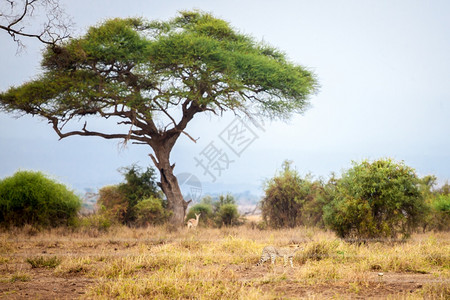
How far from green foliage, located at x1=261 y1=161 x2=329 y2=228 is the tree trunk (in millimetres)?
3878

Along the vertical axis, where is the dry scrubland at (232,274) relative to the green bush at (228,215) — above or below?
below

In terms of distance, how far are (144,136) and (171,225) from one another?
15.6ft

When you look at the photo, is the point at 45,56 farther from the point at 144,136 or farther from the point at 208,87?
the point at 208,87

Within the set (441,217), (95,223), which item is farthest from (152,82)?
(441,217)

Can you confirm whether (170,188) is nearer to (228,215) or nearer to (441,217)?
(228,215)

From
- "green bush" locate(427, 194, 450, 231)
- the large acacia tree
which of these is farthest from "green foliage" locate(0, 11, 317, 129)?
"green bush" locate(427, 194, 450, 231)

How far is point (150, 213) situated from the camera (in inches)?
798

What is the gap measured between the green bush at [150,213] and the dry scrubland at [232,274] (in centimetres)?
753

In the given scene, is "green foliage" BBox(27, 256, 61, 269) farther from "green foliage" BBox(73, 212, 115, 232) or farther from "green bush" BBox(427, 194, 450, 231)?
"green bush" BBox(427, 194, 450, 231)

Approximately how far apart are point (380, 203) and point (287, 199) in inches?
312

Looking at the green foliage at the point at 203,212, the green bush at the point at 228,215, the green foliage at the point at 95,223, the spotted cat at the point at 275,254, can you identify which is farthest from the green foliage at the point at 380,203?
the green foliage at the point at 203,212

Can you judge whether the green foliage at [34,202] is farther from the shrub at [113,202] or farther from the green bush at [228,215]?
the green bush at [228,215]

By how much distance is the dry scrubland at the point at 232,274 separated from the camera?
6.92 metres

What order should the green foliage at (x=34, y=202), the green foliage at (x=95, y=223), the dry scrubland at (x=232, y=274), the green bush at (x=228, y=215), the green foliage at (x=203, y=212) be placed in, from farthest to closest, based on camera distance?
the green foliage at (x=203, y=212), the green bush at (x=228, y=215), the green foliage at (x=95, y=223), the green foliage at (x=34, y=202), the dry scrubland at (x=232, y=274)
